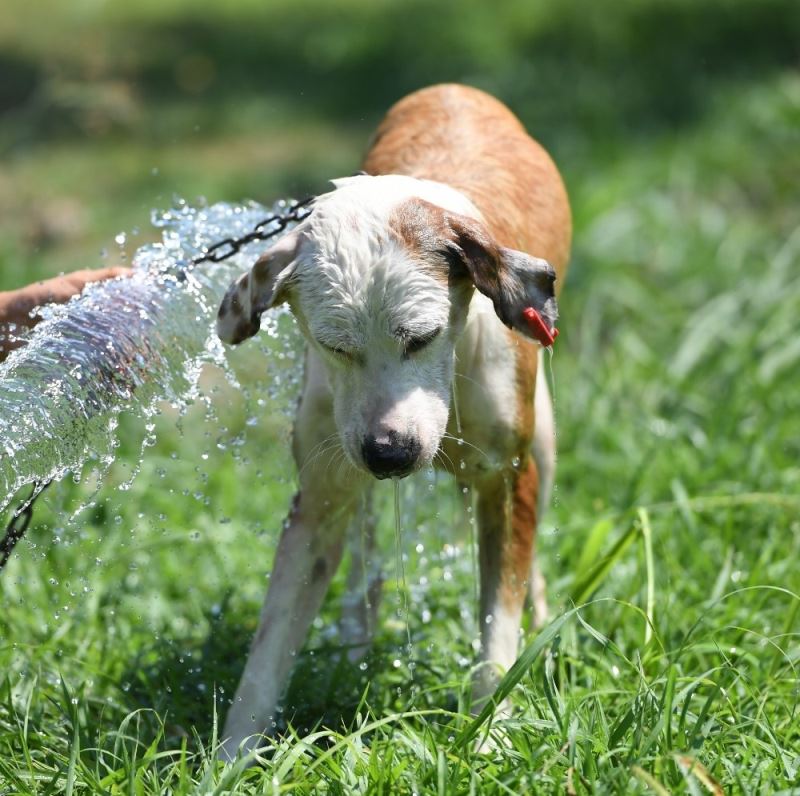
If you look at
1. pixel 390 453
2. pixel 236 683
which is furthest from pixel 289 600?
pixel 390 453

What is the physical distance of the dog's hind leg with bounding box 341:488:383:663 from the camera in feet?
15.8

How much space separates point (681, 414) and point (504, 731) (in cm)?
298

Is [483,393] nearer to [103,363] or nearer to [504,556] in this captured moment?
[504,556]

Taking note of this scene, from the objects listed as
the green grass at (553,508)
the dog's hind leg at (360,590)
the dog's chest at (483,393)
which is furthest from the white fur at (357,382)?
the dog's hind leg at (360,590)

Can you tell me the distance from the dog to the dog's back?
10mm

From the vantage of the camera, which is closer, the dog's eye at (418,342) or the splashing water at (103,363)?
the dog's eye at (418,342)

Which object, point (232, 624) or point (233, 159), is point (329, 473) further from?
point (233, 159)

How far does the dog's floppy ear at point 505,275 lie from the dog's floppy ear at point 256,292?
1.44 ft

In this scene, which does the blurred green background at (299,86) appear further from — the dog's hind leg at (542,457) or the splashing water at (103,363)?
the splashing water at (103,363)

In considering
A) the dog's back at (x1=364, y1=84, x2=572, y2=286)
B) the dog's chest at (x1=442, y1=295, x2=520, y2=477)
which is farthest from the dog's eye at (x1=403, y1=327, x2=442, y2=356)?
the dog's back at (x1=364, y1=84, x2=572, y2=286)

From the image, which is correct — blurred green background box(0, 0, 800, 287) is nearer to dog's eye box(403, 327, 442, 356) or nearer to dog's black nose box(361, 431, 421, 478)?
dog's eye box(403, 327, 442, 356)

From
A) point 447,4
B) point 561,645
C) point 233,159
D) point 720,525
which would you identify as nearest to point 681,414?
point 720,525

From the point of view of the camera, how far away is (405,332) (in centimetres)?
346

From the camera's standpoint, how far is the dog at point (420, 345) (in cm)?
348
